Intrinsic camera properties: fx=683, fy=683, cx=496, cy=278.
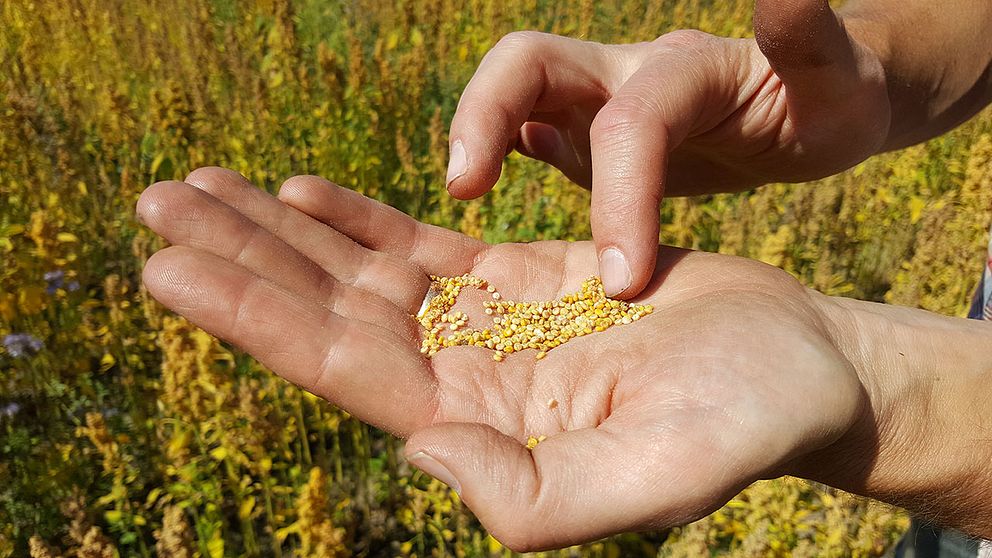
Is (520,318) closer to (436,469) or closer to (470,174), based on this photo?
(470,174)

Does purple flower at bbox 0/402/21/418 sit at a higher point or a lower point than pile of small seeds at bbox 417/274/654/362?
lower

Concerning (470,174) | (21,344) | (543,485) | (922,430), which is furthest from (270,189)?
(922,430)

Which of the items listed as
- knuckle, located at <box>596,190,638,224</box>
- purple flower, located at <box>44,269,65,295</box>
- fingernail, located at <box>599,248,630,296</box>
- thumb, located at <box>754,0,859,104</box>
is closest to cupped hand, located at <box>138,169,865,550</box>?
fingernail, located at <box>599,248,630,296</box>

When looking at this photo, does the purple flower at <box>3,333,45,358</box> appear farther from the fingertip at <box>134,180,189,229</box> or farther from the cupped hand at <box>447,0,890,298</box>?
the cupped hand at <box>447,0,890,298</box>

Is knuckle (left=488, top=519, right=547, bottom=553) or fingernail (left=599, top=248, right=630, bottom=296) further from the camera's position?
fingernail (left=599, top=248, right=630, bottom=296)

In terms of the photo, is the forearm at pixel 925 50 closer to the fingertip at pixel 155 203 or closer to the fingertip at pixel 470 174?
the fingertip at pixel 470 174
